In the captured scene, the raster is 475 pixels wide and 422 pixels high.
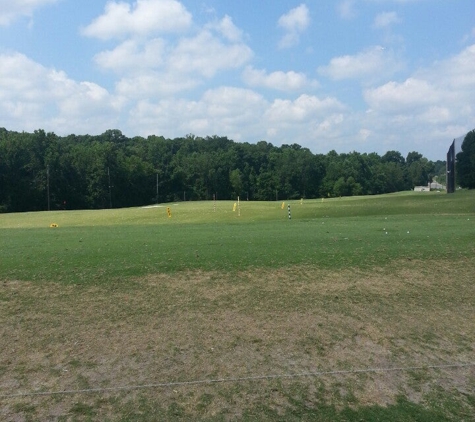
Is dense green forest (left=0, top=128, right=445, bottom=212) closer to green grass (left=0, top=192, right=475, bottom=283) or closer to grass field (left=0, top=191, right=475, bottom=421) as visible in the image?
green grass (left=0, top=192, right=475, bottom=283)

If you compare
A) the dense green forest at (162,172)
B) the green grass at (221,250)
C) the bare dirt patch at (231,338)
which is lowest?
the bare dirt patch at (231,338)

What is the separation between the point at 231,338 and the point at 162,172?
111244mm

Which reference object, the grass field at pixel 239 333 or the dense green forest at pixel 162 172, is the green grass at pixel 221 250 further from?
the dense green forest at pixel 162 172

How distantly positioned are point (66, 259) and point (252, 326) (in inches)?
276

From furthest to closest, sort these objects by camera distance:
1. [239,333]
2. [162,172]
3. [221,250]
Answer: [162,172]
[221,250]
[239,333]

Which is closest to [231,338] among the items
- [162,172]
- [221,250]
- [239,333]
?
[239,333]

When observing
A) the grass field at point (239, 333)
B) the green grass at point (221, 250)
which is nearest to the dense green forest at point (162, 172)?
the green grass at point (221, 250)

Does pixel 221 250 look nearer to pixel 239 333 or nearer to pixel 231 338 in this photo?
pixel 239 333

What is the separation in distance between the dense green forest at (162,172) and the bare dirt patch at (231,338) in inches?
3248

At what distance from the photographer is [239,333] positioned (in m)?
9.57

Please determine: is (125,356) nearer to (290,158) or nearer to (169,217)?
(169,217)

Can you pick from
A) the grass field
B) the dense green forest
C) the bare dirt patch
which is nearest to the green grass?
the grass field

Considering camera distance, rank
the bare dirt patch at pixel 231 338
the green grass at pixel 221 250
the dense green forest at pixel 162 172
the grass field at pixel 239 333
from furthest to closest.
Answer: the dense green forest at pixel 162 172
the green grass at pixel 221 250
the bare dirt patch at pixel 231 338
the grass field at pixel 239 333

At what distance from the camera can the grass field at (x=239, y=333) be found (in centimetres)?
740
